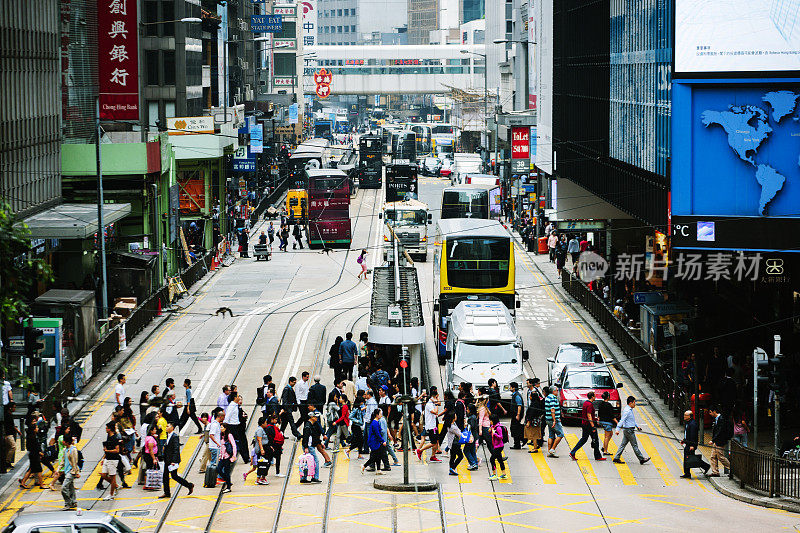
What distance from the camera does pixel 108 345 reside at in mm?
36156

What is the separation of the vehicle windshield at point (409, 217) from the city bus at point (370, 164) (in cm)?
3670

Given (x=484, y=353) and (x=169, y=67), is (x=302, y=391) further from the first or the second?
(x=169, y=67)

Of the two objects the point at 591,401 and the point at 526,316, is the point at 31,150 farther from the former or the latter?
the point at 591,401

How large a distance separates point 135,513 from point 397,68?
13520cm

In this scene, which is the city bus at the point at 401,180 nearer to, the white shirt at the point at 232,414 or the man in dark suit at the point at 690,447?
the white shirt at the point at 232,414

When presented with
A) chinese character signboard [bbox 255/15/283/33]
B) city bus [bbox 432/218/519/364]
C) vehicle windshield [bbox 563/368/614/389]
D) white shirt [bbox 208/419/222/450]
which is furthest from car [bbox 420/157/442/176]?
white shirt [bbox 208/419/222/450]

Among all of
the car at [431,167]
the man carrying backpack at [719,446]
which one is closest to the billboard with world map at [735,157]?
the man carrying backpack at [719,446]

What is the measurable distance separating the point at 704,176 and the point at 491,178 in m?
44.6

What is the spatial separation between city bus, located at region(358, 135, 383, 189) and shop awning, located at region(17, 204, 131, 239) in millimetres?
58464

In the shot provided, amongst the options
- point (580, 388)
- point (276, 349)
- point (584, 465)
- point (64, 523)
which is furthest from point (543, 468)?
point (276, 349)

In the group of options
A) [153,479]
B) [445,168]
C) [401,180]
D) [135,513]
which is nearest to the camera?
[135,513]

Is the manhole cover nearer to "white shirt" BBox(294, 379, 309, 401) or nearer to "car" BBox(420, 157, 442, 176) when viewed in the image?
"white shirt" BBox(294, 379, 309, 401)

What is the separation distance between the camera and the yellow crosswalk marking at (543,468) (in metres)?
23.9

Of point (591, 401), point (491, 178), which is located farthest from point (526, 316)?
point (491, 178)
